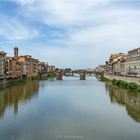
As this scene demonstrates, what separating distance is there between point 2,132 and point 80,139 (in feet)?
12.4

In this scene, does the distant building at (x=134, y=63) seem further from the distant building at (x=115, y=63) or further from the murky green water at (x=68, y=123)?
the murky green water at (x=68, y=123)

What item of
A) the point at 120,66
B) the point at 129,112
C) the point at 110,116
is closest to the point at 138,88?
the point at 129,112

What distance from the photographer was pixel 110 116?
18938 mm

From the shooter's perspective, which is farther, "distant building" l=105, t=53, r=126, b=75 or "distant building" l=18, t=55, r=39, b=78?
"distant building" l=18, t=55, r=39, b=78

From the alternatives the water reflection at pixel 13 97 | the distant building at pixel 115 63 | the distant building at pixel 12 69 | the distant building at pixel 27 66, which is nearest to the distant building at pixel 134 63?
the distant building at pixel 115 63

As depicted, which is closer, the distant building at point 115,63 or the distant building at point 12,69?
the distant building at point 12,69

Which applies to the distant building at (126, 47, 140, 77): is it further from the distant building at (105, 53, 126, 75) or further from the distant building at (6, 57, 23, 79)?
the distant building at (6, 57, 23, 79)

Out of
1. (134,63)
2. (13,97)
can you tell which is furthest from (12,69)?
(13,97)

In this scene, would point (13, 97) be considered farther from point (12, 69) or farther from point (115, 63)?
point (115, 63)

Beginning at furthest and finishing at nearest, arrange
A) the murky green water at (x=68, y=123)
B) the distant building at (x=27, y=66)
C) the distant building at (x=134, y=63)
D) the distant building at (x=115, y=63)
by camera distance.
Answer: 1. the distant building at (x=27, y=66)
2. the distant building at (x=115, y=63)
3. the distant building at (x=134, y=63)
4. the murky green water at (x=68, y=123)

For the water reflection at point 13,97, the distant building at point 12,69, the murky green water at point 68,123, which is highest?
the distant building at point 12,69

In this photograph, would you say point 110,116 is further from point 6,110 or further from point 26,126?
point 6,110

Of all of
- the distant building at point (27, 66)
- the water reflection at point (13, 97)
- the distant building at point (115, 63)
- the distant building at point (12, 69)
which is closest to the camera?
the water reflection at point (13, 97)

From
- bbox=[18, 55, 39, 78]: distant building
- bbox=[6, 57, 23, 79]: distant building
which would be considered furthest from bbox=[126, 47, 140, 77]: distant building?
bbox=[18, 55, 39, 78]: distant building
